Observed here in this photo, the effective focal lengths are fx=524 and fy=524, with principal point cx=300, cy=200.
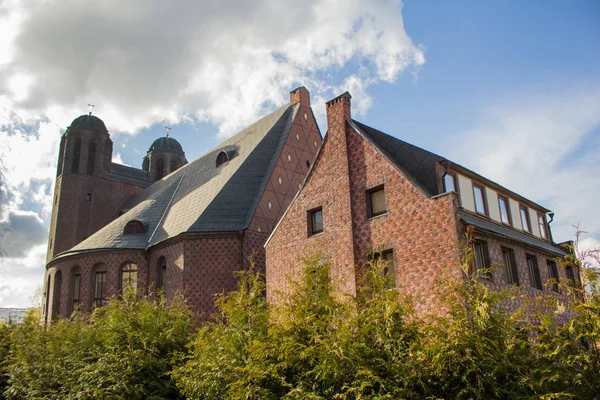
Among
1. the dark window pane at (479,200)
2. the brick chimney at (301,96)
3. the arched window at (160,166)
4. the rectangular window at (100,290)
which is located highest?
the arched window at (160,166)

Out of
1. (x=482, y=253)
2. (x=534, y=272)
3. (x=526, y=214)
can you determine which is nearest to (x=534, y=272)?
(x=534, y=272)

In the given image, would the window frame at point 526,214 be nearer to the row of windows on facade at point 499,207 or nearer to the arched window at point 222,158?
the row of windows on facade at point 499,207

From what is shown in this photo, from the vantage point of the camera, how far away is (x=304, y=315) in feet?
35.0

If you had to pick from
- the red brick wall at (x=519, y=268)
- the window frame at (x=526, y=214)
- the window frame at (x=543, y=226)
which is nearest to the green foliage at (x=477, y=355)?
the red brick wall at (x=519, y=268)

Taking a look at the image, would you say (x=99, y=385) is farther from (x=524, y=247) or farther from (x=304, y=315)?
(x=524, y=247)

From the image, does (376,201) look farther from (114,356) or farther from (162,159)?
(162,159)

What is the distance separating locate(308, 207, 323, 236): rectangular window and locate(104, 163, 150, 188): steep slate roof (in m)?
28.5

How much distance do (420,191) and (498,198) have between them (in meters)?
5.98

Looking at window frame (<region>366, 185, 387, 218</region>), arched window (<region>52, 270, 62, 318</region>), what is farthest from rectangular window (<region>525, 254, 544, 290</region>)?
arched window (<region>52, 270, 62, 318</region>)

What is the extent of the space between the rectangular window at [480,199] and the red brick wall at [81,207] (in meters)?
31.3

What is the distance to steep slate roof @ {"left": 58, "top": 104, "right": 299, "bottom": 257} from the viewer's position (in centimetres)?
2606

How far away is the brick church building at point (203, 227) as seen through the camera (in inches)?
977

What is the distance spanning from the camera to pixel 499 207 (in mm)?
21016

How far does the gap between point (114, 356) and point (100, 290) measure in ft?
49.9
